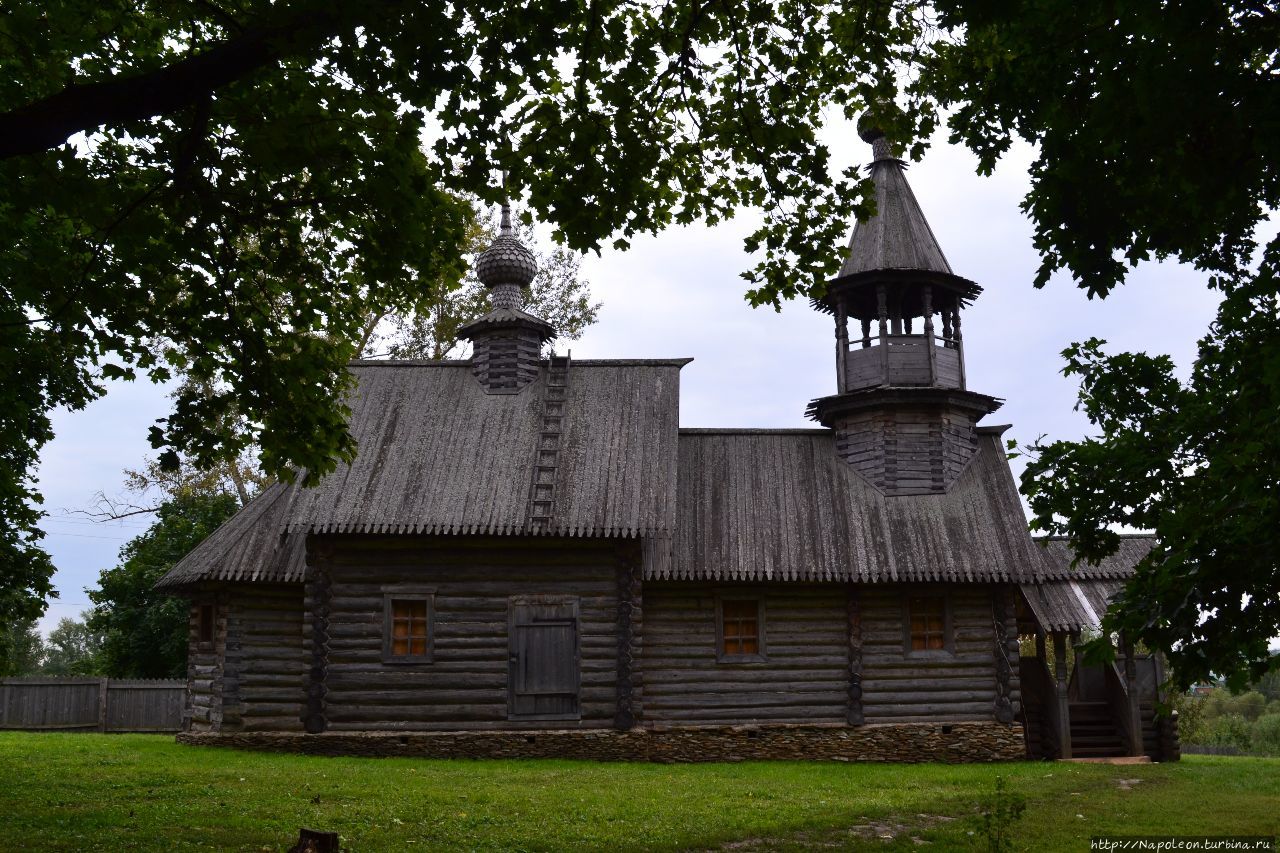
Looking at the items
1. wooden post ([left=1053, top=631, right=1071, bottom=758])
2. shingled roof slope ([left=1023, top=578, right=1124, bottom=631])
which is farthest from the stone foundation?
shingled roof slope ([left=1023, top=578, right=1124, bottom=631])

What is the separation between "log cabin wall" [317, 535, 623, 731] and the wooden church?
1.6 inches

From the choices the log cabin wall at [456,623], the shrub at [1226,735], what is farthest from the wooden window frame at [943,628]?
the shrub at [1226,735]

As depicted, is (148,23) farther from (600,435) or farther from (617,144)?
(600,435)

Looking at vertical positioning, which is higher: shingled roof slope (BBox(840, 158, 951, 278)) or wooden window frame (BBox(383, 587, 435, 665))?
shingled roof slope (BBox(840, 158, 951, 278))

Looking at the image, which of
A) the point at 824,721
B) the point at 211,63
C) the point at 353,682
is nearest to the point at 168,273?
the point at 211,63

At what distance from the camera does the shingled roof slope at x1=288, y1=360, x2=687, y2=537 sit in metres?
18.3

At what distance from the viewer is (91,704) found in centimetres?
2555

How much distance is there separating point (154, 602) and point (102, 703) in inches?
182

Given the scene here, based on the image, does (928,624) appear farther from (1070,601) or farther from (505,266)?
(505,266)

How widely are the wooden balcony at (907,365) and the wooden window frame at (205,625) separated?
13196 millimetres

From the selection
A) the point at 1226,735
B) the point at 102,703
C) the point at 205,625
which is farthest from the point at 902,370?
the point at 1226,735

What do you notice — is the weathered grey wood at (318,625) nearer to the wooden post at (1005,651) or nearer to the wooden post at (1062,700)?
the wooden post at (1005,651)

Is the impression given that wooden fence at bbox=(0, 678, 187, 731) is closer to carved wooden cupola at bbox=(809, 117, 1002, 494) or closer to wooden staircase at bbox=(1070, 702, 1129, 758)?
carved wooden cupola at bbox=(809, 117, 1002, 494)

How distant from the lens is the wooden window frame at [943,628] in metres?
19.3
